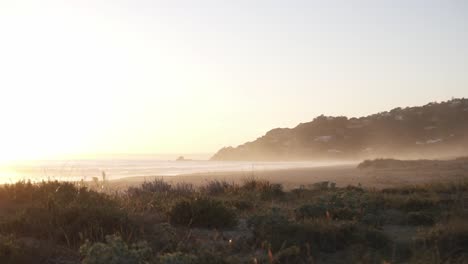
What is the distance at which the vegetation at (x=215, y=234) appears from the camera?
19.6 ft

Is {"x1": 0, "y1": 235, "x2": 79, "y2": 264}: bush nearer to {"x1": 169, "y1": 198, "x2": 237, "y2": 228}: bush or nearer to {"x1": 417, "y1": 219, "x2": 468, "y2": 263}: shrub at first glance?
{"x1": 169, "y1": 198, "x2": 237, "y2": 228}: bush

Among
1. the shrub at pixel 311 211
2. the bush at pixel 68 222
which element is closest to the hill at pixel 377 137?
the shrub at pixel 311 211

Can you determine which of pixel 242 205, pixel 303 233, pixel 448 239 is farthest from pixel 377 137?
pixel 303 233

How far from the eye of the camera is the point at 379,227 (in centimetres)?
887

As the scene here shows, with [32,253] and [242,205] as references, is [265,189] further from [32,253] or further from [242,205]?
[32,253]

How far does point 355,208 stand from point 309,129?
71877mm

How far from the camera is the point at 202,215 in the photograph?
29.5 feet

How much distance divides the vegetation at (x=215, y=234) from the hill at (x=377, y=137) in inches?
1976

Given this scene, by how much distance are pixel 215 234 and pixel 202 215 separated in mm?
1083

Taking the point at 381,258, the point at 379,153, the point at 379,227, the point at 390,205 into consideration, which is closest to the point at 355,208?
the point at 379,227

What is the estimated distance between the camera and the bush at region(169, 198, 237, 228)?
8.93 m

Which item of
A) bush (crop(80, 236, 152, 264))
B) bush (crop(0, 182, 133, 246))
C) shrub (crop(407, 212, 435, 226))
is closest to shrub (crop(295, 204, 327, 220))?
shrub (crop(407, 212, 435, 226))

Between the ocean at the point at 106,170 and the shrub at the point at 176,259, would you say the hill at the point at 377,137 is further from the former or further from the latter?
the shrub at the point at 176,259

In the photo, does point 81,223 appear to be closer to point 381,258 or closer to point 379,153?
point 381,258
